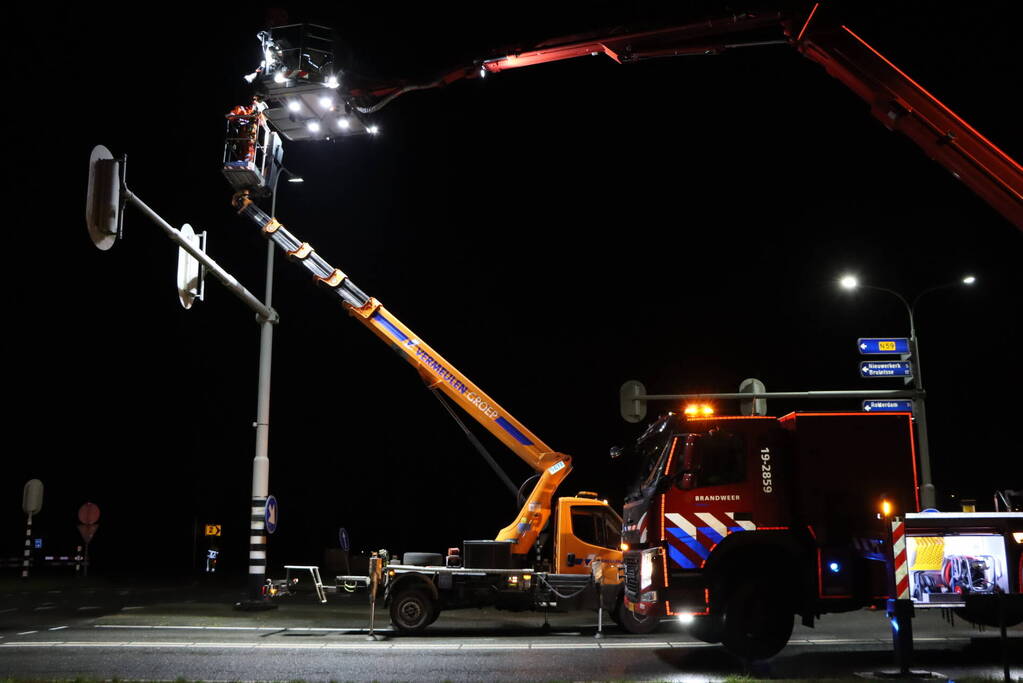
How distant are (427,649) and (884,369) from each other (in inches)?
475

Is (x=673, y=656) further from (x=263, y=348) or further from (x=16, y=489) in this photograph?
(x=16, y=489)

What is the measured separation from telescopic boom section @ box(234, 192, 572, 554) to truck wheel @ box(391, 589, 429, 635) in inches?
88.6

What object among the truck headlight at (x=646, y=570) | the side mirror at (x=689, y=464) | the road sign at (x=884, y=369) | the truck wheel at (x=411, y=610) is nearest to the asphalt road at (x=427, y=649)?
the truck wheel at (x=411, y=610)

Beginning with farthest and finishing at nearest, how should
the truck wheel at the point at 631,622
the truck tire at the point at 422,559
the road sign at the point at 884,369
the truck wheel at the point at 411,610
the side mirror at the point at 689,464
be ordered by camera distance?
the road sign at the point at 884,369 < the truck tire at the point at 422,559 < the truck wheel at the point at 411,610 < the truck wheel at the point at 631,622 < the side mirror at the point at 689,464

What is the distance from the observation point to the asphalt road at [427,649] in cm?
1009

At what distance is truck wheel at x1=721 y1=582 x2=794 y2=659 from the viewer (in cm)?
1036

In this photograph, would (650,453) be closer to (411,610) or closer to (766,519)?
(766,519)

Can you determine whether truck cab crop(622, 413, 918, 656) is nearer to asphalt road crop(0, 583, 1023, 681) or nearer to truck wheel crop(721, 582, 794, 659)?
truck wheel crop(721, 582, 794, 659)

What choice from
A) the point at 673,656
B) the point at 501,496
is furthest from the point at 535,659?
the point at 501,496

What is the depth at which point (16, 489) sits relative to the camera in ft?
164

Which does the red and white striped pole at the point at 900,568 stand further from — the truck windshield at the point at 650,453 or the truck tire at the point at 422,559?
the truck tire at the point at 422,559

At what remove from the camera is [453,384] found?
58.0ft

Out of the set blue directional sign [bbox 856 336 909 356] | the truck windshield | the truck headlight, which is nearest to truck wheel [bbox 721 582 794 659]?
the truck headlight

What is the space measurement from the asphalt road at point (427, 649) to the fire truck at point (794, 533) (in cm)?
73
